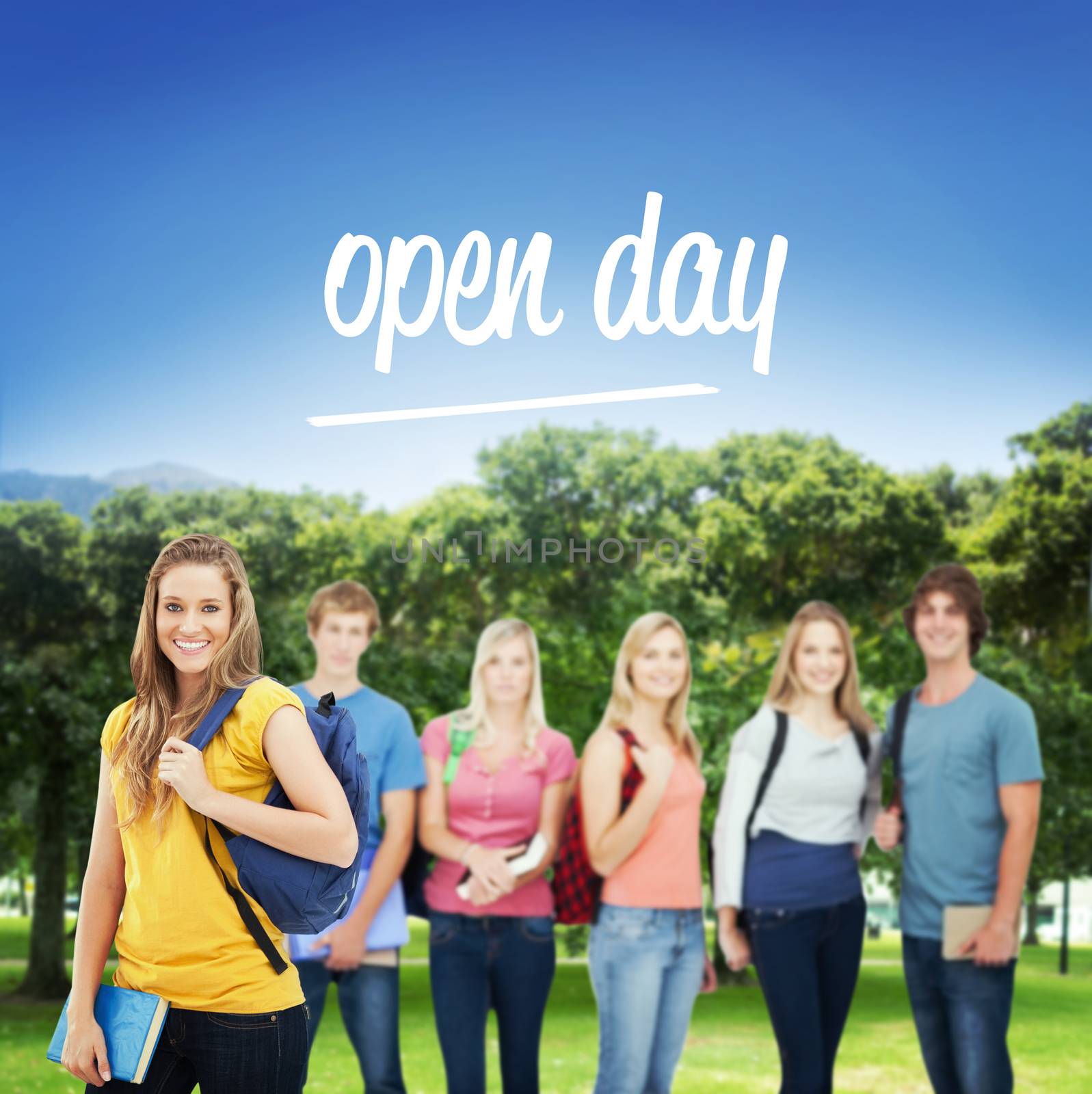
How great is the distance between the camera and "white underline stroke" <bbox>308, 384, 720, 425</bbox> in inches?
197

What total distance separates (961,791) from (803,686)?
61 cm

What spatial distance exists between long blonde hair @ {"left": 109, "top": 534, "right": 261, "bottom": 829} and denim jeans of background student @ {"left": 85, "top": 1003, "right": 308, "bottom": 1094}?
1.14 ft

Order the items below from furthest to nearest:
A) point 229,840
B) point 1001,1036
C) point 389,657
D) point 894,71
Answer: point 389,657
point 894,71
point 1001,1036
point 229,840

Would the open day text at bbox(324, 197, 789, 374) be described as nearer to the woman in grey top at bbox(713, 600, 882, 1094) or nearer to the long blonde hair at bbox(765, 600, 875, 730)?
the long blonde hair at bbox(765, 600, 875, 730)

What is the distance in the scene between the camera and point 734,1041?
5.39 metres

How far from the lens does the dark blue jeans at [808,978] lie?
377 centimetres

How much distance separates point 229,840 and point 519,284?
353 cm

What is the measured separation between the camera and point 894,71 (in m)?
5.00

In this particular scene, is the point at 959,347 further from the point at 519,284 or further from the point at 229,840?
the point at 229,840

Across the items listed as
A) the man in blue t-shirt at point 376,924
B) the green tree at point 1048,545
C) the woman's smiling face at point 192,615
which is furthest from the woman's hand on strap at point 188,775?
the green tree at point 1048,545

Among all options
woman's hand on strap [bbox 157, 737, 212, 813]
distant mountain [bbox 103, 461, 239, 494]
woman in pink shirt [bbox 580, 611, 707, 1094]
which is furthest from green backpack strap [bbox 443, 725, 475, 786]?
woman's hand on strap [bbox 157, 737, 212, 813]

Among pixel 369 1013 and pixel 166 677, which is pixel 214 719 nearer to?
pixel 166 677

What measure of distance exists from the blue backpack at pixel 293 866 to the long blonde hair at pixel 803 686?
7.36 ft

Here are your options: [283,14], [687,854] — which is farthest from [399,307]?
[687,854]
